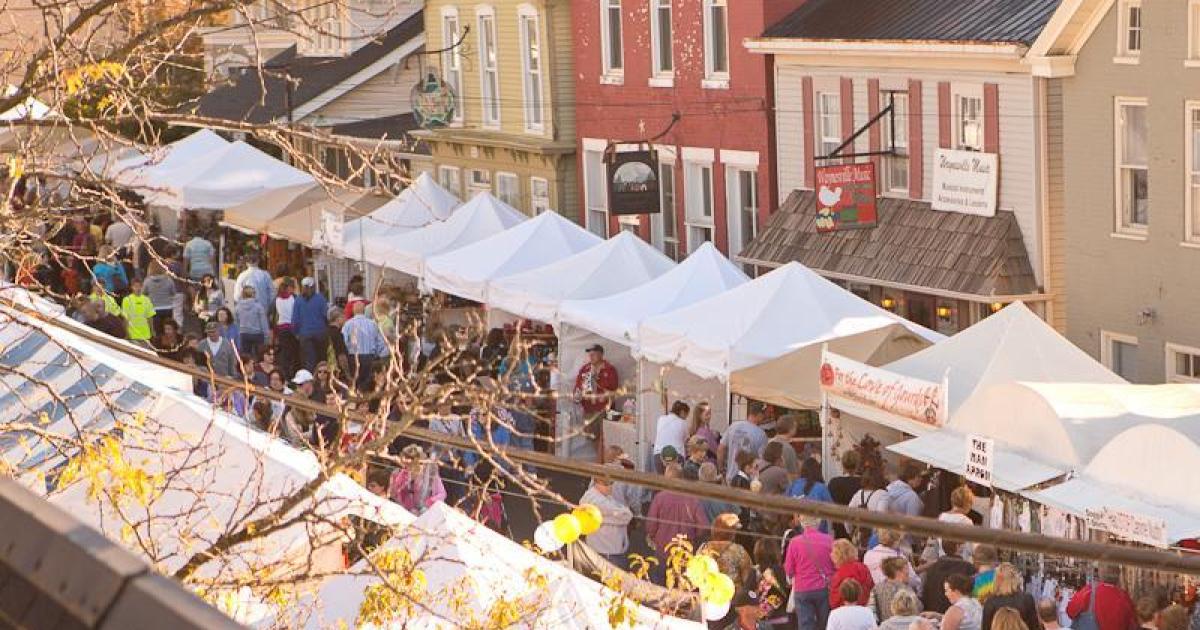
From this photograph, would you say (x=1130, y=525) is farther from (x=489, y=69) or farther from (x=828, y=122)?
(x=489, y=69)

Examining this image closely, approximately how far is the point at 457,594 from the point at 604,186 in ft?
85.8

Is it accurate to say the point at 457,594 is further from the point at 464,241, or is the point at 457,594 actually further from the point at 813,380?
the point at 464,241

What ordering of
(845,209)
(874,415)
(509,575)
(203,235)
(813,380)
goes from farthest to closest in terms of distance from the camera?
1. (203,235)
2. (845,209)
3. (813,380)
4. (874,415)
5. (509,575)

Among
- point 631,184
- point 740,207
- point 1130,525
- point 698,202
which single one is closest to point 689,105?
point 698,202

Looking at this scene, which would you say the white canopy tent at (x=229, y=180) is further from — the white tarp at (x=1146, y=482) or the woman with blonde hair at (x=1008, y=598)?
the woman with blonde hair at (x=1008, y=598)

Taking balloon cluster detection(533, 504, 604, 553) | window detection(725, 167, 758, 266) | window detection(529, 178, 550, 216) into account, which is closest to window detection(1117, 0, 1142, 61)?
window detection(725, 167, 758, 266)

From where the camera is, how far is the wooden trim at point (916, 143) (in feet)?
Answer: 85.1

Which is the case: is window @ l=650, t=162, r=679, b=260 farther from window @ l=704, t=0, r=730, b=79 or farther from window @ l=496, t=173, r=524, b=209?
window @ l=496, t=173, r=524, b=209

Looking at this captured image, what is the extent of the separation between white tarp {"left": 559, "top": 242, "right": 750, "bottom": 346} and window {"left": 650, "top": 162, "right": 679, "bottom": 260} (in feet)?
29.5

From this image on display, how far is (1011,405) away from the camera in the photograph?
1605 cm

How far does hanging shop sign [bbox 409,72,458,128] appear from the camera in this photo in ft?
122

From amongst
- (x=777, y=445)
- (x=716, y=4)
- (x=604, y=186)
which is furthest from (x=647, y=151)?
(x=777, y=445)

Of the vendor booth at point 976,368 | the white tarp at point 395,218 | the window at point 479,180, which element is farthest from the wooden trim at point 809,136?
the window at point 479,180

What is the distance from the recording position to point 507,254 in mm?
26500
